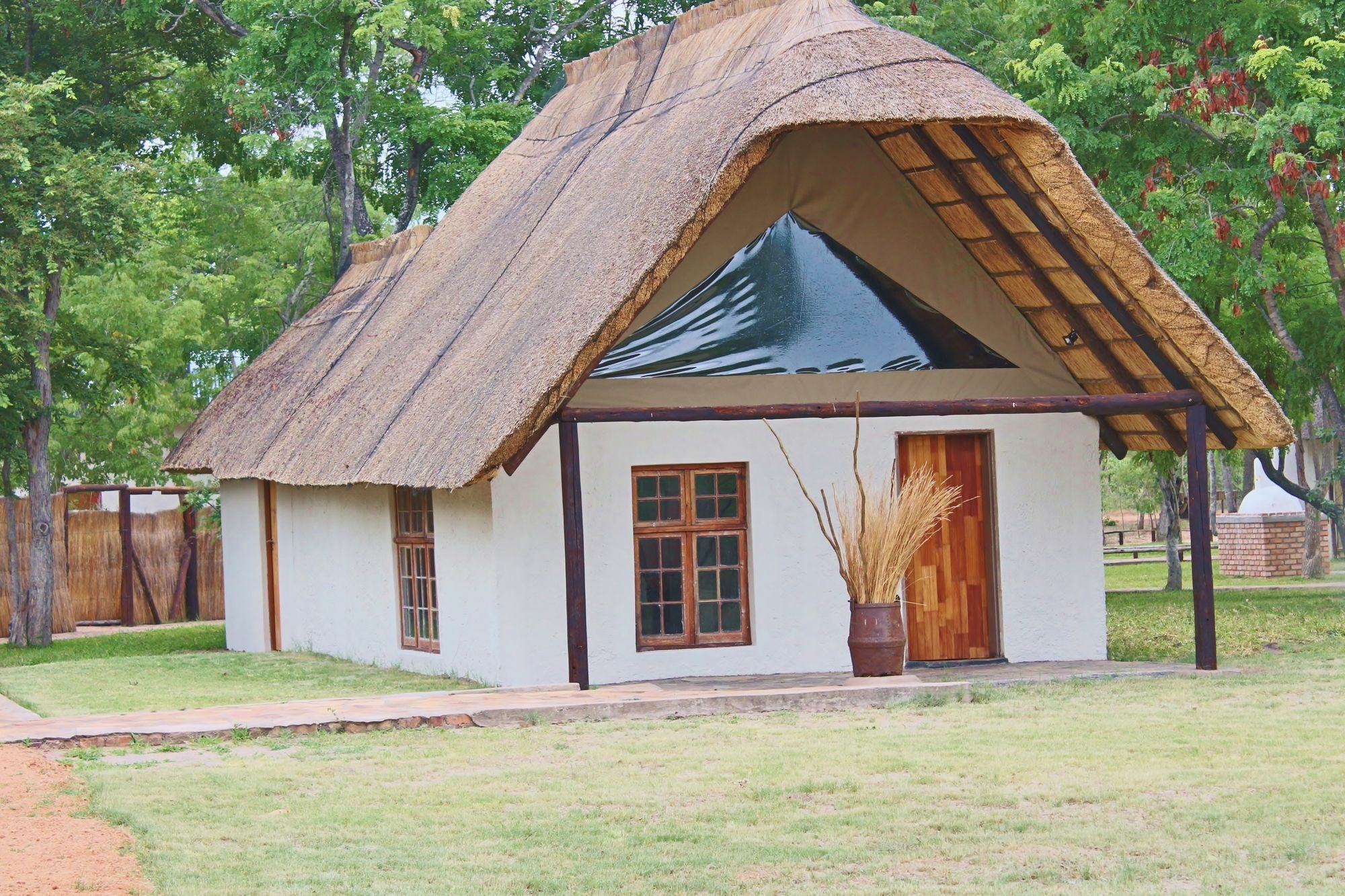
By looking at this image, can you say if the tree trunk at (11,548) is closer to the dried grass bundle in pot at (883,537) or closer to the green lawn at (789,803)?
the green lawn at (789,803)

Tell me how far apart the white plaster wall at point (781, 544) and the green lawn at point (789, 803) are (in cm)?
216

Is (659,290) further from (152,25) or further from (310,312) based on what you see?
(152,25)

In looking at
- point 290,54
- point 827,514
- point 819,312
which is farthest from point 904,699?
point 290,54

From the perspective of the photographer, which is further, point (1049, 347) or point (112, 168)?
point (112, 168)

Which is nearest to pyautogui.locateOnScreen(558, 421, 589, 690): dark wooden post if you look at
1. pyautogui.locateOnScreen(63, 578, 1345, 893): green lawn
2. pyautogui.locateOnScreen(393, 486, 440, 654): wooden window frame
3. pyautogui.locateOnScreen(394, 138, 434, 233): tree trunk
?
pyautogui.locateOnScreen(63, 578, 1345, 893): green lawn

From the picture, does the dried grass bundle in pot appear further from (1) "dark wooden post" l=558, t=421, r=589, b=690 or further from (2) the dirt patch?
(2) the dirt patch

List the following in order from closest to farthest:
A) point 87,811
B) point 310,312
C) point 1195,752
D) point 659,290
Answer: point 87,811 < point 1195,752 < point 659,290 < point 310,312

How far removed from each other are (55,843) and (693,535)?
6495 millimetres

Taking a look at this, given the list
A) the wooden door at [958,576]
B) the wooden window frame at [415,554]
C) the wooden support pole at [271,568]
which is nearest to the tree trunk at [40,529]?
the wooden support pole at [271,568]

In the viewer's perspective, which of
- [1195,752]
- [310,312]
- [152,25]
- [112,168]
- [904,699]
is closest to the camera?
[1195,752]

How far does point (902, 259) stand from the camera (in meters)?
13.6

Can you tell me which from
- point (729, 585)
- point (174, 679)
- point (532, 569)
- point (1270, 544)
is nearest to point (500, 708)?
point (532, 569)

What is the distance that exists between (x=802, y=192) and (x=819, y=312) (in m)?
0.97

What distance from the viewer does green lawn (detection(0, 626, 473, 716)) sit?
12750 millimetres
